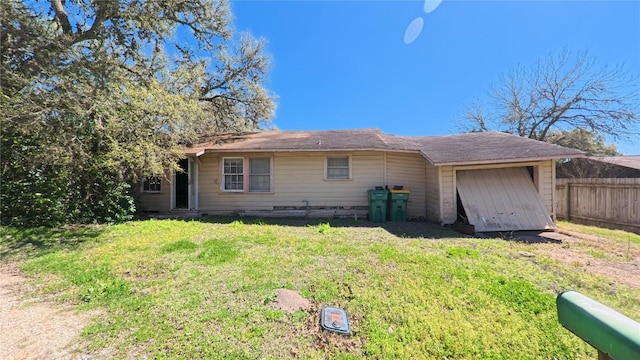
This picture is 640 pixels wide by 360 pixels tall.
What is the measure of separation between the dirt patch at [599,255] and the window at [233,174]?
8.99 meters

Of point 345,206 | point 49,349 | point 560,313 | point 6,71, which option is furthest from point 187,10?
point 560,313

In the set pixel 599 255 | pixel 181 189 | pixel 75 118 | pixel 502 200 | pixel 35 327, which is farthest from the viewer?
pixel 181 189

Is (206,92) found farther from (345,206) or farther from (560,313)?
(560,313)

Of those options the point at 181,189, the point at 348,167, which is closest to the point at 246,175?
the point at 348,167

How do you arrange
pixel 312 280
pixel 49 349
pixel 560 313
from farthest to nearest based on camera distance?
pixel 312 280
pixel 49 349
pixel 560 313

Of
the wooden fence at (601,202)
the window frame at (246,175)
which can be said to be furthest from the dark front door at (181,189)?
the wooden fence at (601,202)

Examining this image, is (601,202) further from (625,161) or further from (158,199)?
(158,199)

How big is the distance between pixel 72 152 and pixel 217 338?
6506mm

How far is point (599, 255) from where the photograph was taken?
5664 millimetres

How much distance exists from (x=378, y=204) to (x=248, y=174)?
15.8ft

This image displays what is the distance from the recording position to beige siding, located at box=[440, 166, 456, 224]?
8.65m

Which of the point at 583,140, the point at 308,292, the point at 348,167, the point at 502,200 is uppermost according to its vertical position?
the point at 583,140

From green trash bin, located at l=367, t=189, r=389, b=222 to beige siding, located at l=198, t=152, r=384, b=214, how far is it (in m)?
0.71

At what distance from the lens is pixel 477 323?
3.06 metres
